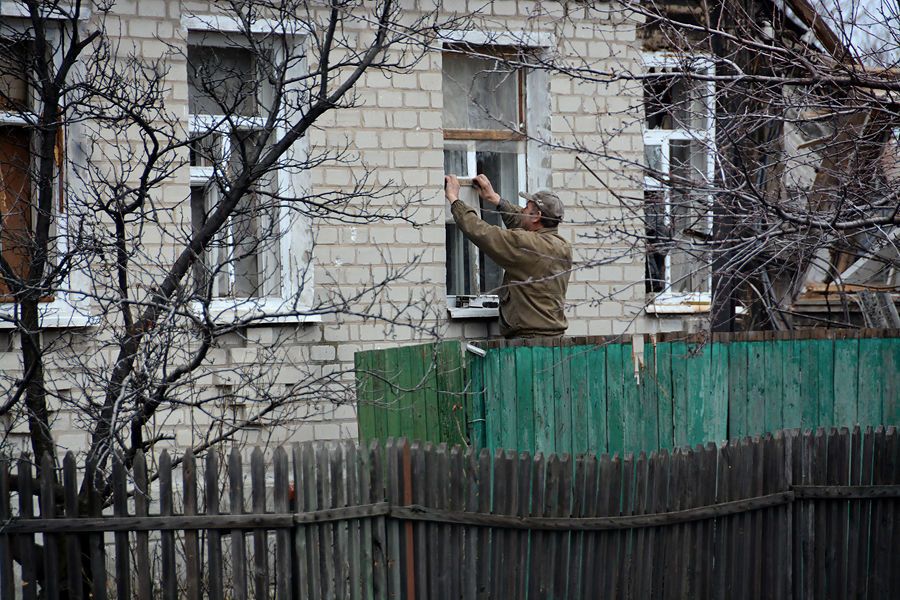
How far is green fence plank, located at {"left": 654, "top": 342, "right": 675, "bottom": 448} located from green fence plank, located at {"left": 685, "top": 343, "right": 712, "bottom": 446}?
11cm

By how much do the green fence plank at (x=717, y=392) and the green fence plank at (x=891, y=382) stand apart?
1105mm

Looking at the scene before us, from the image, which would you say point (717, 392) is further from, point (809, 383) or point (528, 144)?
point (528, 144)

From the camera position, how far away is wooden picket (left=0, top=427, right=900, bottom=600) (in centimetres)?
489

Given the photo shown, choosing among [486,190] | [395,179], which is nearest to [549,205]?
[486,190]

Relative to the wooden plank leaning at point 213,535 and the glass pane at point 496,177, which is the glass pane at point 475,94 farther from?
the wooden plank leaning at point 213,535

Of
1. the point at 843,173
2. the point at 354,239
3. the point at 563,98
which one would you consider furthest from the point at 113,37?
the point at 843,173

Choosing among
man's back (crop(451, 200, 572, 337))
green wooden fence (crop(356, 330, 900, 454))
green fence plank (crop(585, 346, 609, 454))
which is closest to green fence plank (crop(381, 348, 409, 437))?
green wooden fence (crop(356, 330, 900, 454))

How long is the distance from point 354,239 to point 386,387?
180 centimetres

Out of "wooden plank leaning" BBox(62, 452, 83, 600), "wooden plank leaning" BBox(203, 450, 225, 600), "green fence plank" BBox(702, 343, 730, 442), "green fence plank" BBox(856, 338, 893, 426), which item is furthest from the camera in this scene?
"green fence plank" BBox(856, 338, 893, 426)

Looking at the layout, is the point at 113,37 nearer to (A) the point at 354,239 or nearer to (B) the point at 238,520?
(A) the point at 354,239

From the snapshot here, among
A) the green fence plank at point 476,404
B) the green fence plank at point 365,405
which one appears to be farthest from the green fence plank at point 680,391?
the green fence plank at point 365,405

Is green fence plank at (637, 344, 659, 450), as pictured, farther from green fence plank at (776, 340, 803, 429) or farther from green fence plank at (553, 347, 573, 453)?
green fence plank at (776, 340, 803, 429)

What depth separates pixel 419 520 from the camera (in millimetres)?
5234

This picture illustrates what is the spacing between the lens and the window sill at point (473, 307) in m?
8.55
